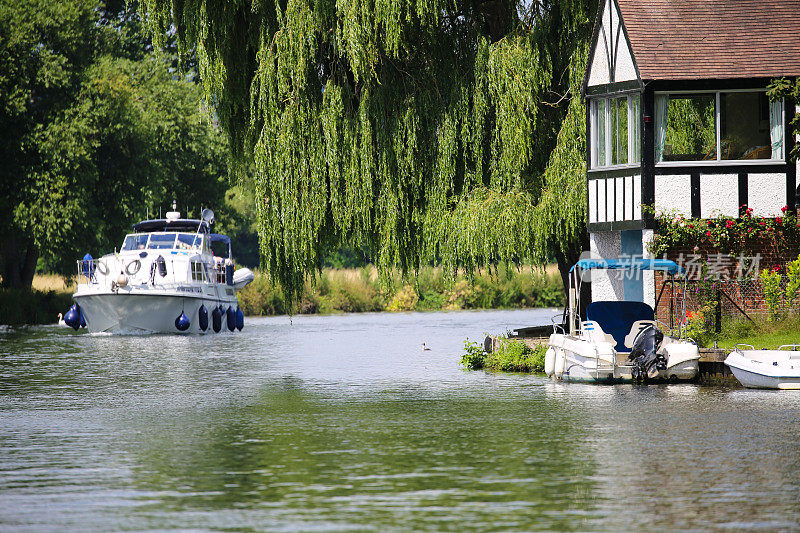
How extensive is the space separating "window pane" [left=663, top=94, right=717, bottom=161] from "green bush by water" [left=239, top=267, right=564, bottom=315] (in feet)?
112

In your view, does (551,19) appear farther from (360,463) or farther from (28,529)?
(28,529)

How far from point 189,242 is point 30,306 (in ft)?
30.6

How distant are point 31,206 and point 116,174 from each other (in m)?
5.82

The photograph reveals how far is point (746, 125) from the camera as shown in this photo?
2736 cm

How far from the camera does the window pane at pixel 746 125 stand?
1070 inches

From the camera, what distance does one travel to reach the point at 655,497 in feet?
35.6

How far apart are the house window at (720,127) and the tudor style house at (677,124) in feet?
0.07

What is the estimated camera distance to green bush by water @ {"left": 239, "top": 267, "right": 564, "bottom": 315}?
62.2 meters

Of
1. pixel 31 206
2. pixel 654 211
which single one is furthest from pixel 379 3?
pixel 31 206

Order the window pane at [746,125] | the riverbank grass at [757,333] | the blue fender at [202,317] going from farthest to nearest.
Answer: the blue fender at [202,317] → the window pane at [746,125] → the riverbank grass at [757,333]

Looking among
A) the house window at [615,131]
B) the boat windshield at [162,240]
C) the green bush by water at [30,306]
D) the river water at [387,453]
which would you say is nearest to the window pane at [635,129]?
the house window at [615,131]

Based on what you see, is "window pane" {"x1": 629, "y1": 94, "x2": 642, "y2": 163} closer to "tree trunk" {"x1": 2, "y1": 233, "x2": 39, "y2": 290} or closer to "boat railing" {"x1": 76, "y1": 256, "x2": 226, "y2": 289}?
"boat railing" {"x1": 76, "y1": 256, "x2": 226, "y2": 289}

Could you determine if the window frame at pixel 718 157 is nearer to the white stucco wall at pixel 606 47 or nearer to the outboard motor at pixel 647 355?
the white stucco wall at pixel 606 47

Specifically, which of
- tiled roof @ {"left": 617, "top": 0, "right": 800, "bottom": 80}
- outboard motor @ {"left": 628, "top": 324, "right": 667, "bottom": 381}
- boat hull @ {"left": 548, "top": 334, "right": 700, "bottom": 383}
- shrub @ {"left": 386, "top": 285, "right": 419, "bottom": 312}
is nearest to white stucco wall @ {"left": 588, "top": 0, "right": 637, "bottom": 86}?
tiled roof @ {"left": 617, "top": 0, "right": 800, "bottom": 80}
